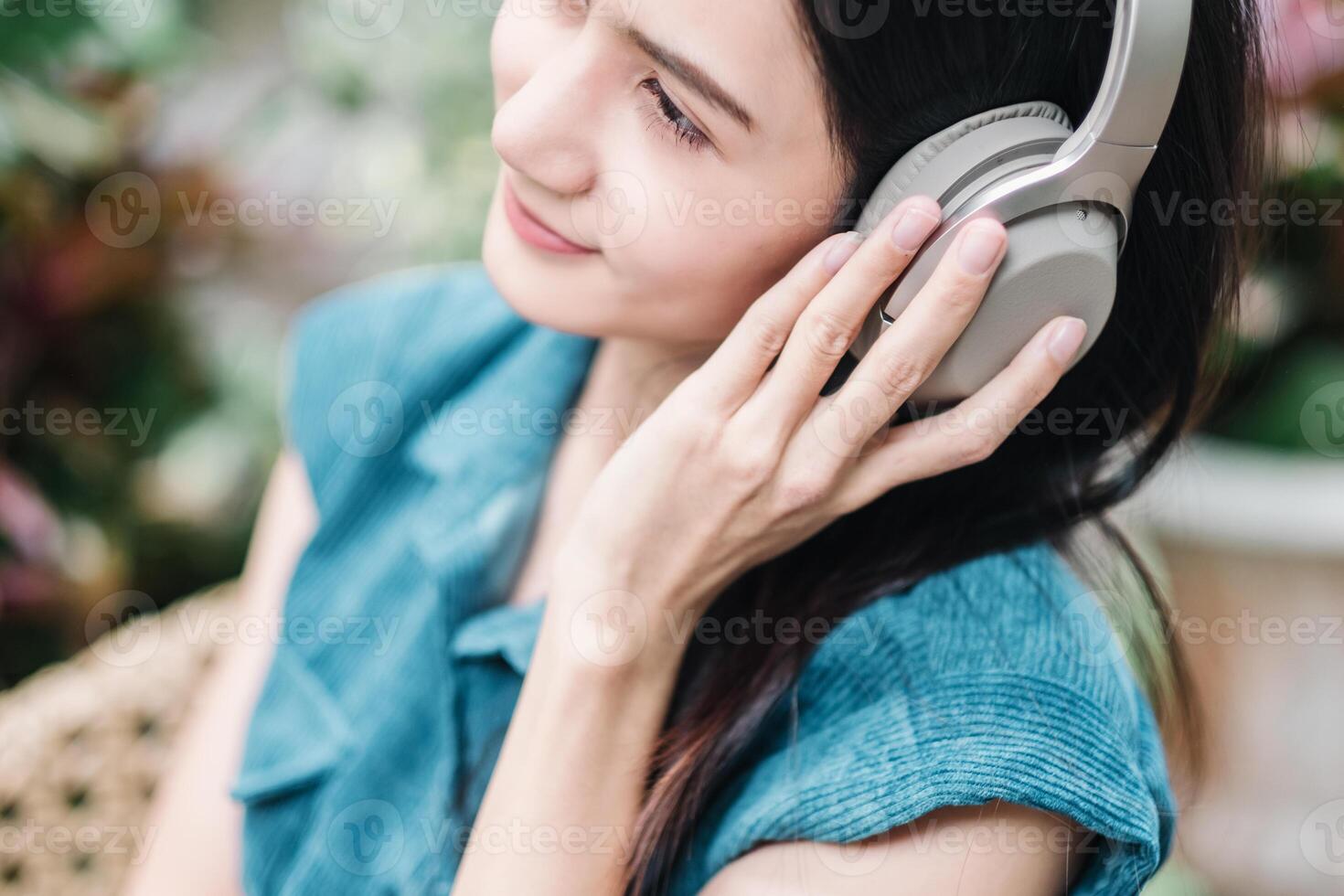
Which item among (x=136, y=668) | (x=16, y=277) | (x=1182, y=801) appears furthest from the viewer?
(x=16, y=277)

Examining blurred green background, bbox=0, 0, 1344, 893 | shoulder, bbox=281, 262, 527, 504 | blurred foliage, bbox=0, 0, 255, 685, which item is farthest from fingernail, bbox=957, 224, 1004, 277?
blurred foliage, bbox=0, 0, 255, 685

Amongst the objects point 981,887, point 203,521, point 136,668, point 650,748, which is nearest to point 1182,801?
point 981,887

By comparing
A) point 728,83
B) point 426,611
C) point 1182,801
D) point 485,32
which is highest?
point 485,32

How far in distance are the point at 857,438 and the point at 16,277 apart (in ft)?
4.09

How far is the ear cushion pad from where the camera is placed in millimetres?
652

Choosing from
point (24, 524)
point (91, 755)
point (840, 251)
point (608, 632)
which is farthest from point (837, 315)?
point (24, 524)

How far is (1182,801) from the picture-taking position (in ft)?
3.04

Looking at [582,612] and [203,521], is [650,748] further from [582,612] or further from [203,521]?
[203,521]

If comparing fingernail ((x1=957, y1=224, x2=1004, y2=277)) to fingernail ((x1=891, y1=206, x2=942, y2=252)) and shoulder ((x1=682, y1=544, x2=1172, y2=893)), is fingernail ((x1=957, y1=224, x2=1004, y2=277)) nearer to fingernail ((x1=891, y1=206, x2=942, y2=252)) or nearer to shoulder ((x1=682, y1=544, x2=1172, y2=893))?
fingernail ((x1=891, y1=206, x2=942, y2=252))

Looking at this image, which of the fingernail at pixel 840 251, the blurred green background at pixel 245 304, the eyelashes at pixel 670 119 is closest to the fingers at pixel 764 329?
the fingernail at pixel 840 251

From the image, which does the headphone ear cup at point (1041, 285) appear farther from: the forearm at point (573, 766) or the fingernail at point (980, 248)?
the forearm at point (573, 766)

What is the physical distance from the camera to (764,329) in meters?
0.71

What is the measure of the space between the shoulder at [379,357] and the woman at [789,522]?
0.20 metres

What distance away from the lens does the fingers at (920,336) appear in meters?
0.62
